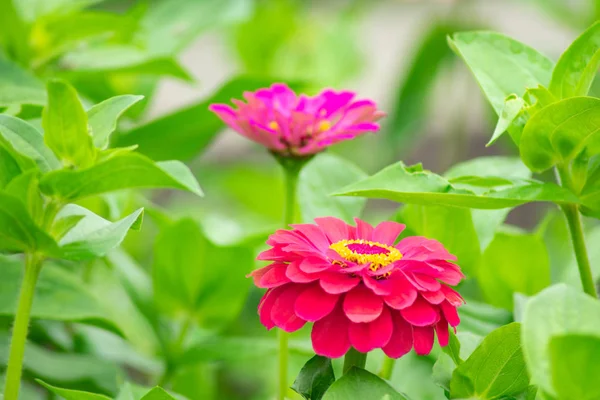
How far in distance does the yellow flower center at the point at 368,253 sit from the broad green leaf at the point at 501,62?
0.10 m

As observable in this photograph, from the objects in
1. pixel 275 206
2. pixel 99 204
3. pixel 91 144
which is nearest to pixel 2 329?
pixel 99 204

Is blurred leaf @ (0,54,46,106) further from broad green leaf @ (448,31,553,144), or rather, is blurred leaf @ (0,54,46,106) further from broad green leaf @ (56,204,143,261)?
broad green leaf @ (448,31,553,144)

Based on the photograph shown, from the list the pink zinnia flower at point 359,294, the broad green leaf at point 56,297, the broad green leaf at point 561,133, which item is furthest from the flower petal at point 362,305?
the broad green leaf at point 56,297

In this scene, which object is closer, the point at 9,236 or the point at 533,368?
the point at 533,368

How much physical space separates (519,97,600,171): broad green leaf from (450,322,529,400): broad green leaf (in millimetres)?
86

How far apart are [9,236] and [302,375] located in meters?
0.14

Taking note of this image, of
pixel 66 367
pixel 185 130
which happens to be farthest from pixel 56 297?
pixel 185 130

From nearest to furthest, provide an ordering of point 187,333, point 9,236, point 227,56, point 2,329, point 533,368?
point 533,368 < point 9,236 < point 2,329 < point 187,333 < point 227,56

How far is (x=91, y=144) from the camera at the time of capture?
38cm

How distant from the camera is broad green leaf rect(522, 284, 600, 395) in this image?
280 millimetres

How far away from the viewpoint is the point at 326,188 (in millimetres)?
534

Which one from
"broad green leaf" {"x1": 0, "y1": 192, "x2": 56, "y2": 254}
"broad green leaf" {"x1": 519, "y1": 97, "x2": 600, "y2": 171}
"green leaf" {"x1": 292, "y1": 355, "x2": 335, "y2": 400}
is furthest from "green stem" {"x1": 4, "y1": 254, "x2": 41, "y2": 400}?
"broad green leaf" {"x1": 519, "y1": 97, "x2": 600, "y2": 171}

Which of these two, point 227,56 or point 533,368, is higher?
point 227,56

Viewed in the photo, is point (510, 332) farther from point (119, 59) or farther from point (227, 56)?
point (227, 56)
